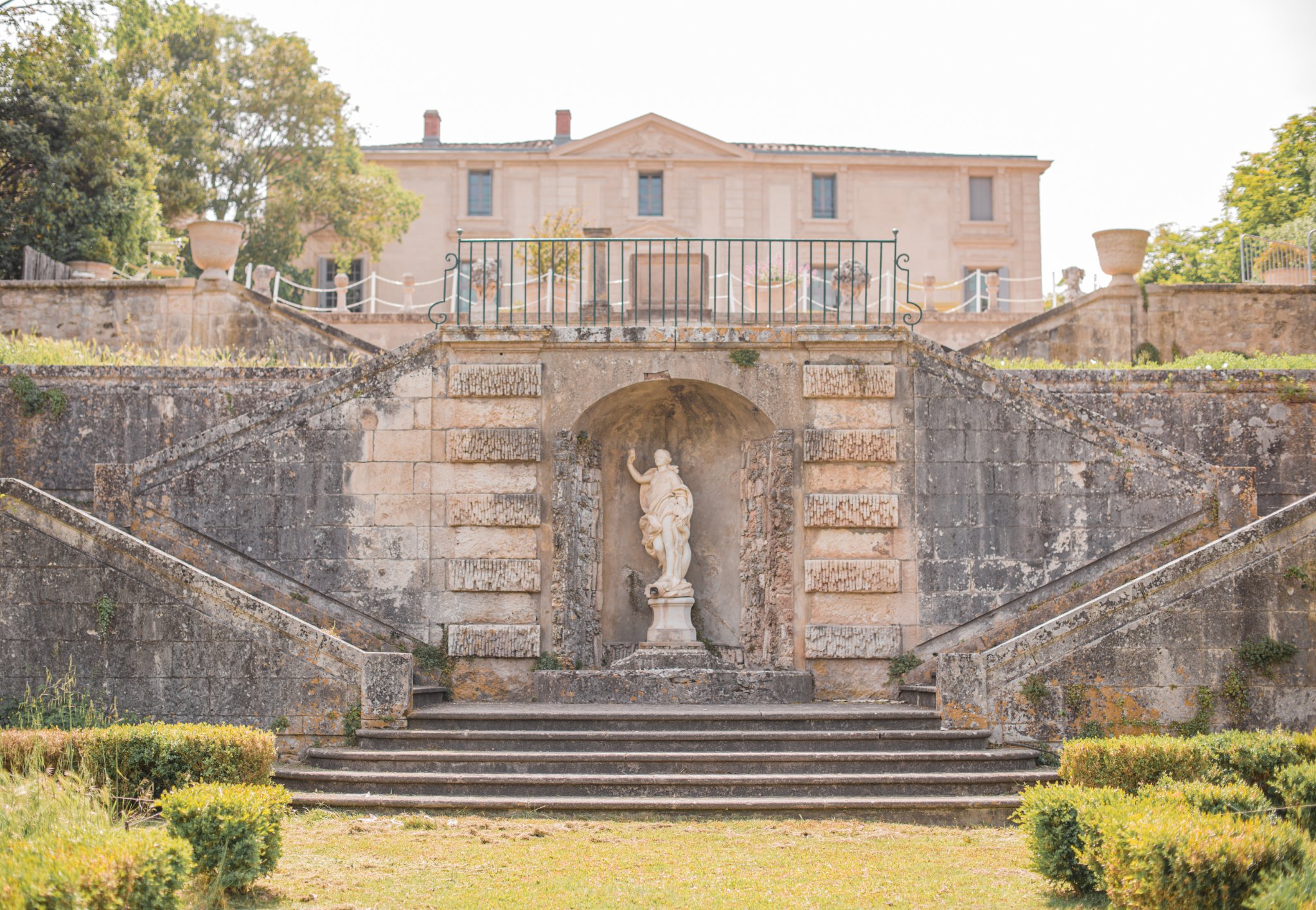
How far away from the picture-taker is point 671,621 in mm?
14578

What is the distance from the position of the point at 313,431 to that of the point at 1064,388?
848 cm

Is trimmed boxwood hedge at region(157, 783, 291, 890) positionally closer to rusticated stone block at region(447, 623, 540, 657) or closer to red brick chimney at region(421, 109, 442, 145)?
rusticated stone block at region(447, 623, 540, 657)

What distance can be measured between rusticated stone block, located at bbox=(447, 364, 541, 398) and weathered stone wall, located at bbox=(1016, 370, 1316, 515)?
5789 millimetres

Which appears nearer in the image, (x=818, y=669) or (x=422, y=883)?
(x=422, y=883)

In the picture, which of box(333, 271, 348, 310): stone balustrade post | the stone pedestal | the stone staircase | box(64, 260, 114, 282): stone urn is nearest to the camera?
the stone staircase

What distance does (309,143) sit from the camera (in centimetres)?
3434

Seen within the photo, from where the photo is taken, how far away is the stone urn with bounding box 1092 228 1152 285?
19.9 meters

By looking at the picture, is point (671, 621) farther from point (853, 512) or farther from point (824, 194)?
point (824, 194)

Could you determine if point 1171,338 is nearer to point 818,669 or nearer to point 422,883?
point 818,669

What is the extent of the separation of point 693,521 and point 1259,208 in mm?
24931

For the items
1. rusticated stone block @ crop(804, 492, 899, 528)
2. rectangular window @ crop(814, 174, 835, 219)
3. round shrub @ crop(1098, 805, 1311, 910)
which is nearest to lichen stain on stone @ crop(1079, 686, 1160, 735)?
rusticated stone block @ crop(804, 492, 899, 528)

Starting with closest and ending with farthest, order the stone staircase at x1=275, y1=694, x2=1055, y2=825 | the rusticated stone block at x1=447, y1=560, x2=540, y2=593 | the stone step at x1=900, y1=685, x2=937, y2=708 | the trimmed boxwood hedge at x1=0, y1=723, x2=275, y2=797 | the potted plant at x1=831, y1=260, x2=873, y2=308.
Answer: the trimmed boxwood hedge at x1=0, y1=723, x2=275, y2=797 < the stone staircase at x1=275, y1=694, x2=1055, y2=825 < the stone step at x1=900, y1=685, x2=937, y2=708 < the rusticated stone block at x1=447, y1=560, x2=540, y2=593 < the potted plant at x1=831, y1=260, x2=873, y2=308

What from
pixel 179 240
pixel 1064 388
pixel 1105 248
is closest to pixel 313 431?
pixel 1064 388

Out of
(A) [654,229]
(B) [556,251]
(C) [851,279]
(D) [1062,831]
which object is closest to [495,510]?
(C) [851,279]
